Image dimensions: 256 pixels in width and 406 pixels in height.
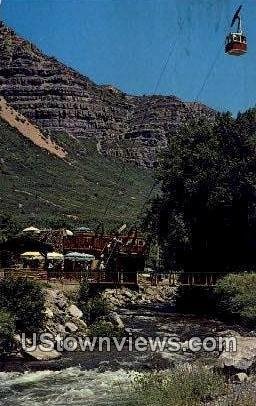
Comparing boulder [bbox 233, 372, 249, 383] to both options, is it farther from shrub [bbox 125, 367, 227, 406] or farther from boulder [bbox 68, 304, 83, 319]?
boulder [bbox 68, 304, 83, 319]

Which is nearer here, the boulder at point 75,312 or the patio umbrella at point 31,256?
the boulder at point 75,312

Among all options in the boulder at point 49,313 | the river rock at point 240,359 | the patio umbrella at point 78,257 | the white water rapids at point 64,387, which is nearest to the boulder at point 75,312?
the boulder at point 49,313

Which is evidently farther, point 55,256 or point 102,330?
point 55,256

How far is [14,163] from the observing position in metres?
118

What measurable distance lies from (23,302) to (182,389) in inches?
527

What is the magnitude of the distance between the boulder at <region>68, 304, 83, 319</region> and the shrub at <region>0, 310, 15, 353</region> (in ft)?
20.9

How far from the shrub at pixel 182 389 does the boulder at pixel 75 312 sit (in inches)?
564

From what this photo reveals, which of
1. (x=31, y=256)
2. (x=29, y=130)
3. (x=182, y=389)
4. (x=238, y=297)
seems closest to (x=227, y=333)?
(x=238, y=297)

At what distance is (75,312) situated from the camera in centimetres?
2992

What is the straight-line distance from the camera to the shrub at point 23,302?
25.2m

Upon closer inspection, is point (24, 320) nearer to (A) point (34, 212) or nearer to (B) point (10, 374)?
(B) point (10, 374)

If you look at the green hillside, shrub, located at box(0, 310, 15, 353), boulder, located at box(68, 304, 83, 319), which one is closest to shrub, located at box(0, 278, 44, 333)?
shrub, located at box(0, 310, 15, 353)

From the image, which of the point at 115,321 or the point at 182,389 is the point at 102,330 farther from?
the point at 182,389

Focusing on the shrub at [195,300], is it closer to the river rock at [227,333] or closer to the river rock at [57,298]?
the river rock at [227,333]
